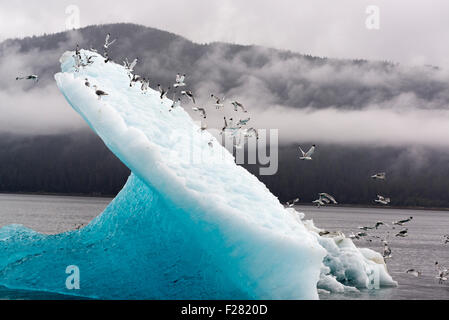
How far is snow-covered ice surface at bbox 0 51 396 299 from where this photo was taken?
10.3m

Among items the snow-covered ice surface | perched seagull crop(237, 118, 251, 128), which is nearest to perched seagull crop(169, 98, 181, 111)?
the snow-covered ice surface

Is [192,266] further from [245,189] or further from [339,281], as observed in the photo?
[339,281]

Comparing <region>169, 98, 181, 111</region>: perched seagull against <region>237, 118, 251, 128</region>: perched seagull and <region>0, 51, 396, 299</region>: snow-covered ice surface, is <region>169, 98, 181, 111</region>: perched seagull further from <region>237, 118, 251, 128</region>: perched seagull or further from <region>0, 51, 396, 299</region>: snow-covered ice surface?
<region>237, 118, 251, 128</region>: perched seagull

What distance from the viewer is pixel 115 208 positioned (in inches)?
568

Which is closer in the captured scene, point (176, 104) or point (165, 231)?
point (165, 231)

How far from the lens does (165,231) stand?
12227 mm

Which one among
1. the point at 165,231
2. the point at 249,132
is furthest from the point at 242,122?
the point at 165,231

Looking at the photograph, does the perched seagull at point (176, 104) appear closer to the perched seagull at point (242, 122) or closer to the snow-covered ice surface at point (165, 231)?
the snow-covered ice surface at point (165, 231)

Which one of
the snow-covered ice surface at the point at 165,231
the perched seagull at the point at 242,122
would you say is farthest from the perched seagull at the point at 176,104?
the perched seagull at the point at 242,122

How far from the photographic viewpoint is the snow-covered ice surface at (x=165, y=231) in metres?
10.3

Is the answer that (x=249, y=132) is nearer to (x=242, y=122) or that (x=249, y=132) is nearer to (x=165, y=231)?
(x=242, y=122)

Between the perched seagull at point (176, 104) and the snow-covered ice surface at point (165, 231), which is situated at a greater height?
the perched seagull at point (176, 104)
